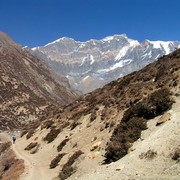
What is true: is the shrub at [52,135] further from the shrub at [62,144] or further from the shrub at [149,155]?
the shrub at [149,155]

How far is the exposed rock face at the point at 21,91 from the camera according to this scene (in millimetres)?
105531

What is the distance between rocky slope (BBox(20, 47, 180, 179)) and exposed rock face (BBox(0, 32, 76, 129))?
5830cm

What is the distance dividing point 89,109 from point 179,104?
16.6 metres

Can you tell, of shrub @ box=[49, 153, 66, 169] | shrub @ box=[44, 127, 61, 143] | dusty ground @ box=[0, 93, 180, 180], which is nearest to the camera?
dusty ground @ box=[0, 93, 180, 180]

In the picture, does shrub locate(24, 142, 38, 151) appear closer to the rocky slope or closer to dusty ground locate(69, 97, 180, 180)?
the rocky slope

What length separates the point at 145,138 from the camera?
22.8 m

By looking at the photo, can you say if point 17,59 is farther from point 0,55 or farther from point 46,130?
point 46,130

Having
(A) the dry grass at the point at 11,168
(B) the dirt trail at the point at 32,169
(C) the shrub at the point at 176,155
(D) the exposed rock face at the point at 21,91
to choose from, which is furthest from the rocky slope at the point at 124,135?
(D) the exposed rock face at the point at 21,91

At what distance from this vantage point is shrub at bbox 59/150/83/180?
83.4ft

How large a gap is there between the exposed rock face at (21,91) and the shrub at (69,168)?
67208 mm

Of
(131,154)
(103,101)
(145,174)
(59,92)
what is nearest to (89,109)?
(103,101)

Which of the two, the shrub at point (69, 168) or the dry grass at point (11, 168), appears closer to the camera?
the shrub at point (69, 168)

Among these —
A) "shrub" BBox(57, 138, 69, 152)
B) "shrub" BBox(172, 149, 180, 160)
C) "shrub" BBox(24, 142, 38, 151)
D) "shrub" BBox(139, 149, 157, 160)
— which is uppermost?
"shrub" BBox(24, 142, 38, 151)

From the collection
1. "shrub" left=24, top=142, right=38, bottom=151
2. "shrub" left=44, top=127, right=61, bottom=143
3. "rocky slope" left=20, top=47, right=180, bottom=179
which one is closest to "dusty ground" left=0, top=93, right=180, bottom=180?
"rocky slope" left=20, top=47, right=180, bottom=179
